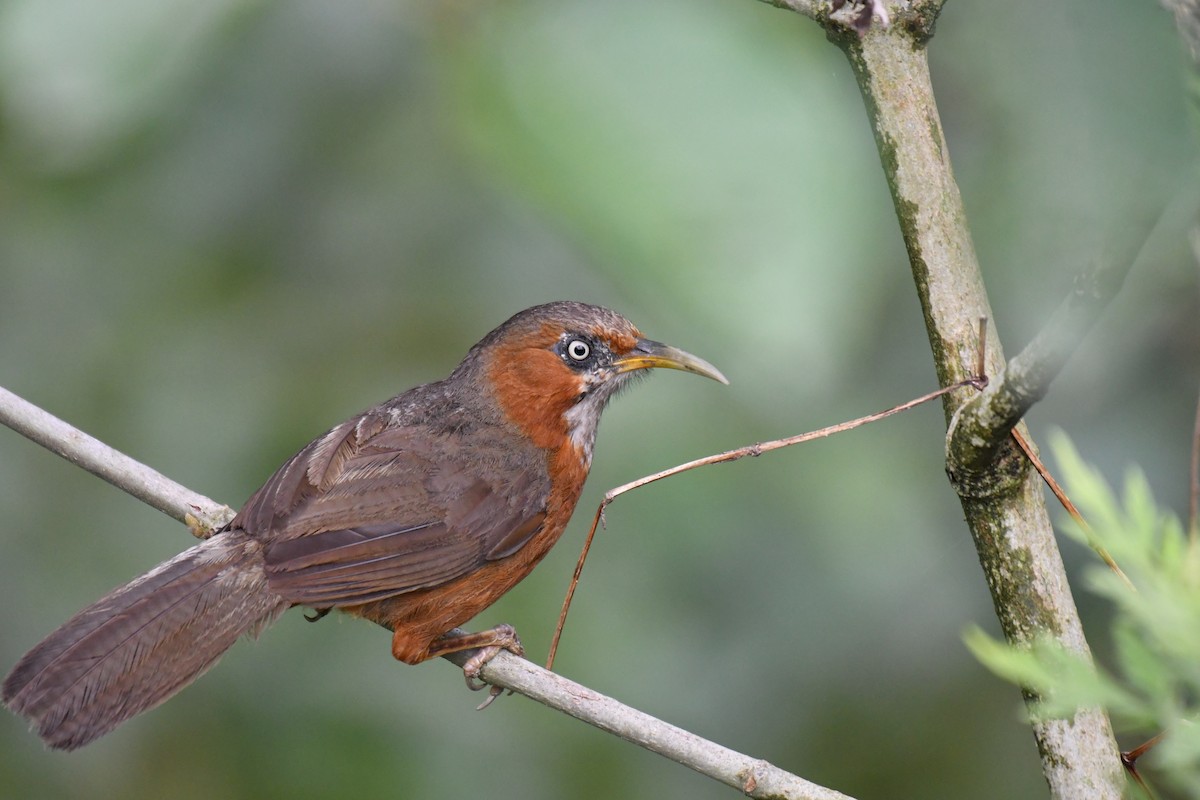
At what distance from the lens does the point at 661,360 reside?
4.46 m

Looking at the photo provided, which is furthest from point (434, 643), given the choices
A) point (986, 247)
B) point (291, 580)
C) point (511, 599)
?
→ point (986, 247)

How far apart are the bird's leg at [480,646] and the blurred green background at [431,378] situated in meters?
0.13

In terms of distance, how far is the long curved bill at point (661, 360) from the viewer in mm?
4316

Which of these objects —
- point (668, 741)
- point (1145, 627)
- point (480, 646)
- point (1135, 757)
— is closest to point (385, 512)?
point (480, 646)

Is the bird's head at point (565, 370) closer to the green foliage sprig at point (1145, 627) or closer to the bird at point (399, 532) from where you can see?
the bird at point (399, 532)

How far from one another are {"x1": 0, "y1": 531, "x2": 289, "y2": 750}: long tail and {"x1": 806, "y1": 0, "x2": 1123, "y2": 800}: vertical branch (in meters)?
2.36

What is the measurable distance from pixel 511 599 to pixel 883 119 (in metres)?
2.58

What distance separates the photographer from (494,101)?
7.47ft

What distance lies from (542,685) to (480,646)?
97 centimetres

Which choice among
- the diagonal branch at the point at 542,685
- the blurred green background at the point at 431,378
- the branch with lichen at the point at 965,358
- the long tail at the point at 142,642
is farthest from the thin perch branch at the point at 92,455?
the branch with lichen at the point at 965,358

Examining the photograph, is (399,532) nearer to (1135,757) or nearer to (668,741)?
(668,741)

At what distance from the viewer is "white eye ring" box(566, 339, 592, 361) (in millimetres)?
4637

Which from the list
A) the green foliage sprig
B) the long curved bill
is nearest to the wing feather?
the long curved bill

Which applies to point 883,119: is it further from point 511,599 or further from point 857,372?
point 511,599
